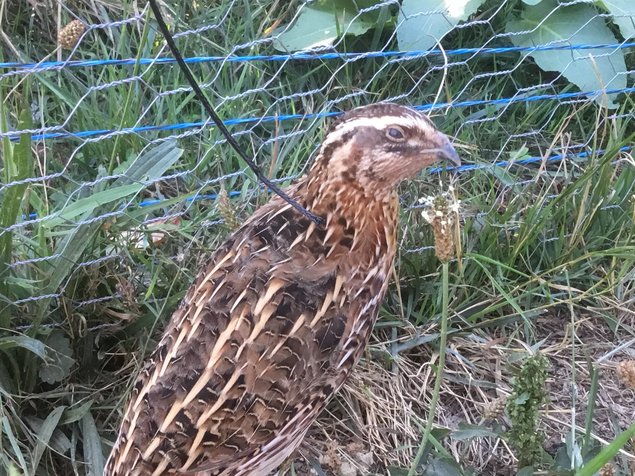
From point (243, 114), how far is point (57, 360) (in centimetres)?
116

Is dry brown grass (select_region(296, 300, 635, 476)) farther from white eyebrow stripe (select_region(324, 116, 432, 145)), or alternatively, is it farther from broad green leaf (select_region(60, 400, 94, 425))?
white eyebrow stripe (select_region(324, 116, 432, 145))

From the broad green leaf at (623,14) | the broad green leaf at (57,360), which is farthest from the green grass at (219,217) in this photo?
the broad green leaf at (623,14)

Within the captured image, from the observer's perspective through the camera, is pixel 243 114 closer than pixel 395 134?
No

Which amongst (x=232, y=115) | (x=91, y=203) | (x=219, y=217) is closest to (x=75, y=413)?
(x=91, y=203)

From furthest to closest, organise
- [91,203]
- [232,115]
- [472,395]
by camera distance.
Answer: [232,115] → [472,395] → [91,203]

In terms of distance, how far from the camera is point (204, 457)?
192 centimetres

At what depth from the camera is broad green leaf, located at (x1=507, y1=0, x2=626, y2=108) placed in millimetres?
3227

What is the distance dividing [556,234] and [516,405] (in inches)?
42.9

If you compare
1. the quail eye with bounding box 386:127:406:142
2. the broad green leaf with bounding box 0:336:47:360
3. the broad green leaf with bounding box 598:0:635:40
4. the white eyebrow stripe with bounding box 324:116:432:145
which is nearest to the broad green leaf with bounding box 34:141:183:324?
the broad green leaf with bounding box 0:336:47:360

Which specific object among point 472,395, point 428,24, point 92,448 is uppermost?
point 428,24

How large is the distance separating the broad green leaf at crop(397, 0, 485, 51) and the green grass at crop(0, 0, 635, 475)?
0.46 ft

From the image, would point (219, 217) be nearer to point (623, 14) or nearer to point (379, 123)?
point (379, 123)

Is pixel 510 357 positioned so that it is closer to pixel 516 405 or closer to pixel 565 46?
pixel 516 405

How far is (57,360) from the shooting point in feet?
7.99
